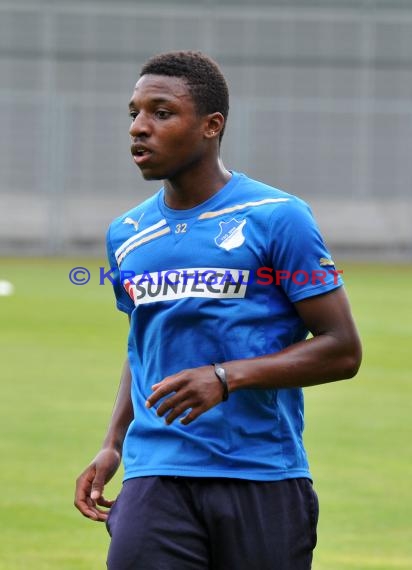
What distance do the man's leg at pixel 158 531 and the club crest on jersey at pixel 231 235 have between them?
2.04 ft

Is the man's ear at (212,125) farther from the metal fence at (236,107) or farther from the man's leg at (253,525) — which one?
the metal fence at (236,107)

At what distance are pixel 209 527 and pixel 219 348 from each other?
0.46m

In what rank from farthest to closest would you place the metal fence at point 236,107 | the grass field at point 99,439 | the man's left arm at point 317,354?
1. the metal fence at point 236,107
2. the grass field at point 99,439
3. the man's left arm at point 317,354

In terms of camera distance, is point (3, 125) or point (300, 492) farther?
point (3, 125)

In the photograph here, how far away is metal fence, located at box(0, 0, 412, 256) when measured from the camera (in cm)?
2912

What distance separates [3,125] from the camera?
96.9 ft

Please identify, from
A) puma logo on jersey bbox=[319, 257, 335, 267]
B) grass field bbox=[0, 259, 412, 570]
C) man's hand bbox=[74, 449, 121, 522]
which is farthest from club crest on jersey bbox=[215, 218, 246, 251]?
grass field bbox=[0, 259, 412, 570]

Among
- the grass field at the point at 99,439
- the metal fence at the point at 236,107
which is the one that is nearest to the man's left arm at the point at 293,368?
the grass field at the point at 99,439

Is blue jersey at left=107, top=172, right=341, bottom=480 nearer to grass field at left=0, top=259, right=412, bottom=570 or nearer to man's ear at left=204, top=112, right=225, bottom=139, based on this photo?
man's ear at left=204, top=112, right=225, bottom=139

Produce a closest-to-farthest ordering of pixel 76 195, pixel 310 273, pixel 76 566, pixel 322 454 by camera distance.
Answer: pixel 310 273
pixel 76 566
pixel 322 454
pixel 76 195

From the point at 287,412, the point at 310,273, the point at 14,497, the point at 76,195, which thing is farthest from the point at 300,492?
the point at 76,195

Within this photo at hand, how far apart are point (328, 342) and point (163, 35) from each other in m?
26.8

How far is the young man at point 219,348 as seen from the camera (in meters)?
3.83

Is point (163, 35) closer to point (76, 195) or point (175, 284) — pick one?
point (76, 195)
